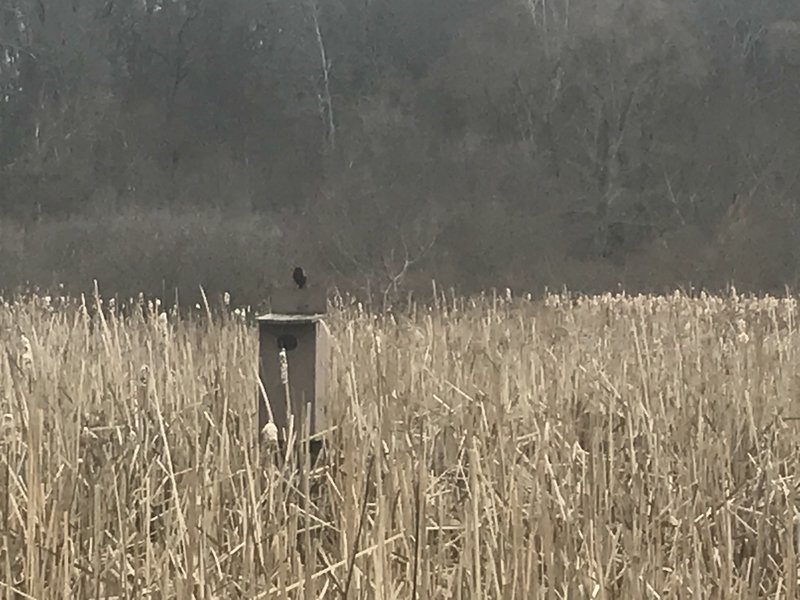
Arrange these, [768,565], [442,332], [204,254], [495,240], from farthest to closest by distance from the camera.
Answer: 1. [495,240]
2. [204,254]
3. [442,332]
4. [768,565]

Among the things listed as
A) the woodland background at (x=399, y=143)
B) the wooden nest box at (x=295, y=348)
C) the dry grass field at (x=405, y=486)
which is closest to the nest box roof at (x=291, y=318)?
the wooden nest box at (x=295, y=348)

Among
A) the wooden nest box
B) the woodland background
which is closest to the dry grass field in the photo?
the wooden nest box

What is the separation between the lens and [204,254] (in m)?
10.9

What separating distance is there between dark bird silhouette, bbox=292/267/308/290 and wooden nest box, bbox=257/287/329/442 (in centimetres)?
1

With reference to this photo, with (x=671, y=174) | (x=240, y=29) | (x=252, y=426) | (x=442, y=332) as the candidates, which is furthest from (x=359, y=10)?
(x=252, y=426)

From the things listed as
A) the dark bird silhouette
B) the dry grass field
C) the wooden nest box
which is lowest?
the dry grass field

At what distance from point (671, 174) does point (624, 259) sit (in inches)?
53.6

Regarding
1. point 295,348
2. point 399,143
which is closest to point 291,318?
point 295,348

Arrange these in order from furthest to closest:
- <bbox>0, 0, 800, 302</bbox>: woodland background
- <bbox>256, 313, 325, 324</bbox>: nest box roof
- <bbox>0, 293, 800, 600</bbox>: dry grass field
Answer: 1. <bbox>0, 0, 800, 302</bbox>: woodland background
2. <bbox>256, 313, 325, 324</bbox>: nest box roof
3. <bbox>0, 293, 800, 600</bbox>: dry grass field

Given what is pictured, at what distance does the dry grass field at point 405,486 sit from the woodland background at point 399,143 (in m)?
7.50

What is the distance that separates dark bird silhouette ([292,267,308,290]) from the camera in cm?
163

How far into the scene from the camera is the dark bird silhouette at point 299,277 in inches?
64.3

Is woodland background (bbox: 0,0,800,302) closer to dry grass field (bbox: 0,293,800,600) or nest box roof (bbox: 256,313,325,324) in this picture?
dry grass field (bbox: 0,293,800,600)

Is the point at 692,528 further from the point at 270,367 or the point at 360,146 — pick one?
the point at 360,146
